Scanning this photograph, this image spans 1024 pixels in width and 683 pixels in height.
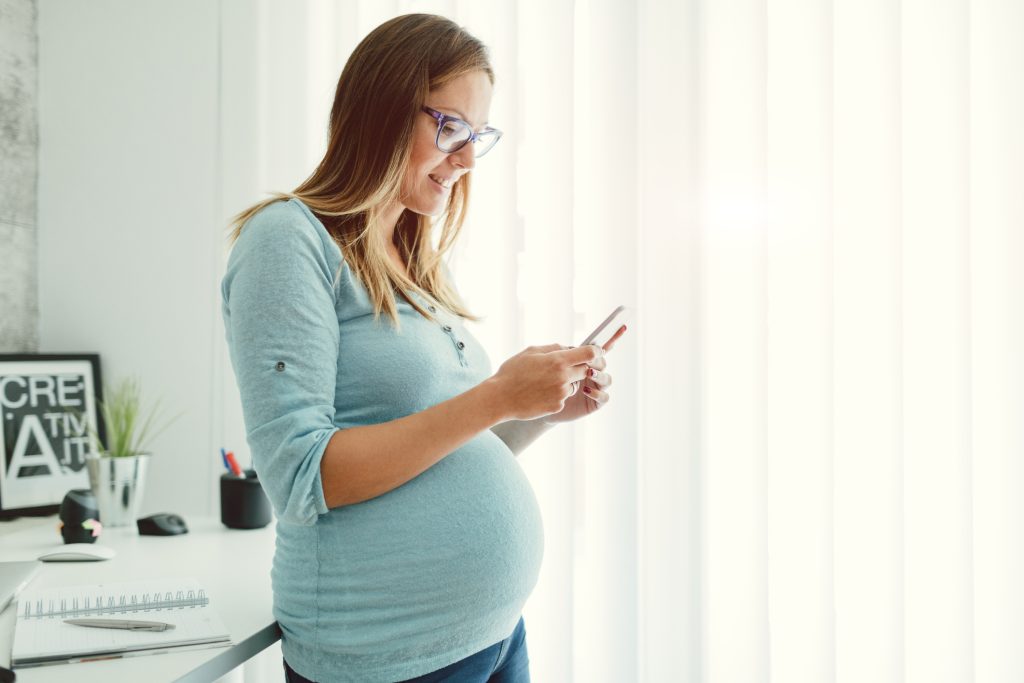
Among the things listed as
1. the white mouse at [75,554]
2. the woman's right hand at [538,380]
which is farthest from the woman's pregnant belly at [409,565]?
the white mouse at [75,554]

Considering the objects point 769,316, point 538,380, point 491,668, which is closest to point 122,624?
point 491,668

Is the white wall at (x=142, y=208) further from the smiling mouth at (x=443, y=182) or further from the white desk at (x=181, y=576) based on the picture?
the smiling mouth at (x=443, y=182)

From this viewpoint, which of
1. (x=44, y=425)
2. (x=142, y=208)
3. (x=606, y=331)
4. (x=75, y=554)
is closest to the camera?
(x=606, y=331)

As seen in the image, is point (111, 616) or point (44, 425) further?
point (44, 425)

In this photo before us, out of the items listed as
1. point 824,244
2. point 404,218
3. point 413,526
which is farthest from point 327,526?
point 824,244

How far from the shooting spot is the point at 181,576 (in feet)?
3.86

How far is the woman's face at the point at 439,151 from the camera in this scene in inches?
38.9

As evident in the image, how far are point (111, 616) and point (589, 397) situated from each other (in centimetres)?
69

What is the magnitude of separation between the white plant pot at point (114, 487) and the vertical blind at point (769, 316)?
2.48ft

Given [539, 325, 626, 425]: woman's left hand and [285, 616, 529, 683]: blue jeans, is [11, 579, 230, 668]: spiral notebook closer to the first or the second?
[285, 616, 529, 683]: blue jeans

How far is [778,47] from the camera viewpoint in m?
1.39

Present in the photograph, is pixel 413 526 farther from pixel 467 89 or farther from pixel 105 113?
pixel 105 113

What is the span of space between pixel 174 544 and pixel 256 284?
800 millimetres

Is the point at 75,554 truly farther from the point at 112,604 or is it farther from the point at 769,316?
the point at 769,316
